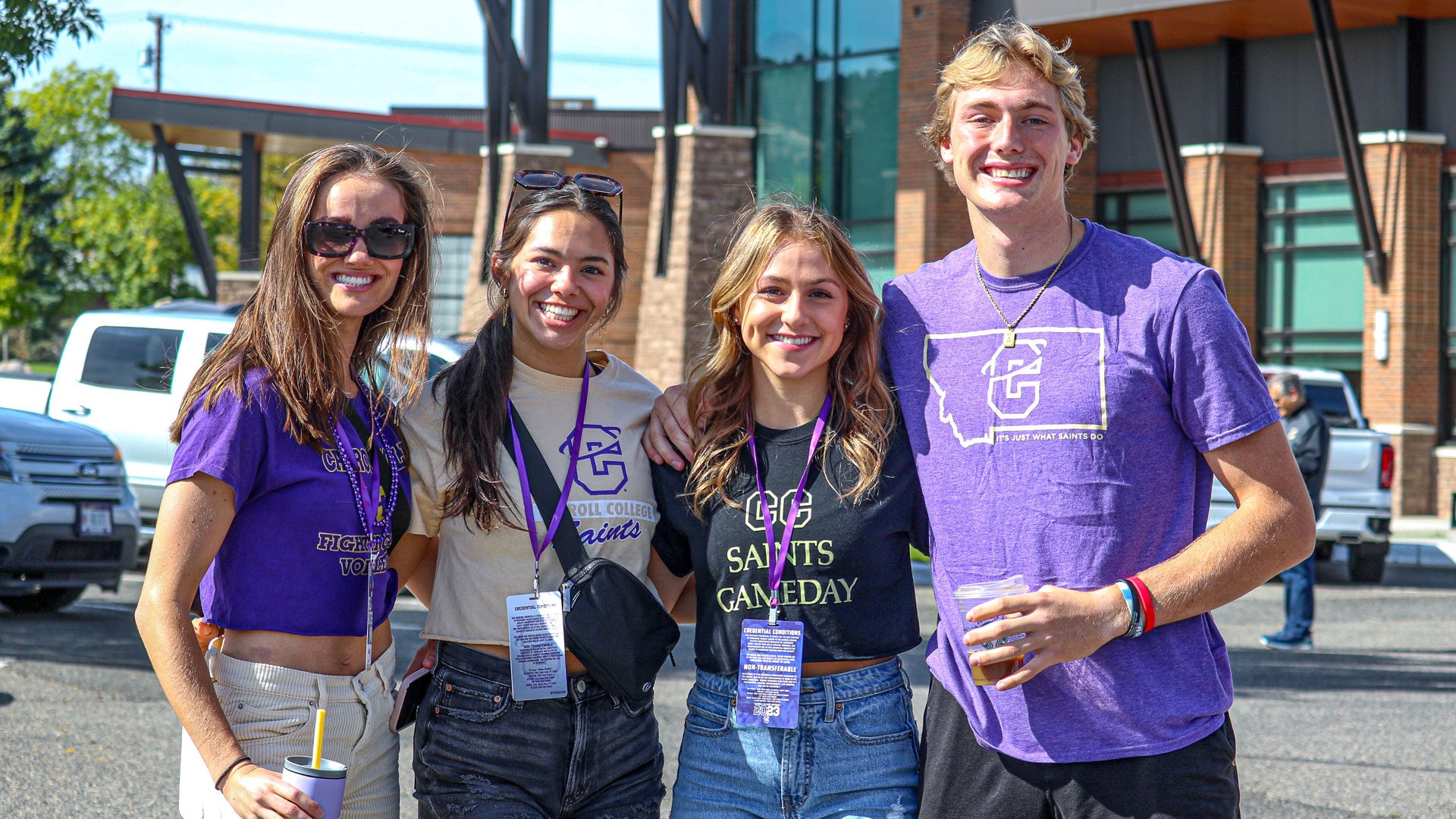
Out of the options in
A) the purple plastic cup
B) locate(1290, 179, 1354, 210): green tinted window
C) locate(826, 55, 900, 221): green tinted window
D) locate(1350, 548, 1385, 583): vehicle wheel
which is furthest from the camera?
locate(826, 55, 900, 221): green tinted window

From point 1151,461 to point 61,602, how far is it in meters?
9.00

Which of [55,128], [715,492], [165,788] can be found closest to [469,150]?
[165,788]

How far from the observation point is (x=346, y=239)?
284 cm

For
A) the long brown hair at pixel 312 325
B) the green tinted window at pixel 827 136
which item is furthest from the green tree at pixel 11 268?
the long brown hair at pixel 312 325

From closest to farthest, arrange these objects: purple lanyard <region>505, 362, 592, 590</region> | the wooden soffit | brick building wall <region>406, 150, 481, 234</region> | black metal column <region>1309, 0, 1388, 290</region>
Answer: purple lanyard <region>505, 362, 592, 590</region>
black metal column <region>1309, 0, 1388, 290</region>
the wooden soffit
brick building wall <region>406, 150, 481, 234</region>

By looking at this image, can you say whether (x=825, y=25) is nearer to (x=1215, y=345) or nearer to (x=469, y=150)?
(x=469, y=150)

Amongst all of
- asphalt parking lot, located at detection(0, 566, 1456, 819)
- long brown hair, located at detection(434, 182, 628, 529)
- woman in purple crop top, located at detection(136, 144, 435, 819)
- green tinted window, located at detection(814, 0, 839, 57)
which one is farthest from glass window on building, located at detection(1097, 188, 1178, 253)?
woman in purple crop top, located at detection(136, 144, 435, 819)

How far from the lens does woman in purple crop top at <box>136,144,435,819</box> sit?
245 centimetres

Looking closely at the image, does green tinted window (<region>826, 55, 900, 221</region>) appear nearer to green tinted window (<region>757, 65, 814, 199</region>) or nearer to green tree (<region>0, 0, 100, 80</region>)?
green tinted window (<region>757, 65, 814, 199</region>)

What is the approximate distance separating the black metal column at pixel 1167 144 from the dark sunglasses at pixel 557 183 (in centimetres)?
1830

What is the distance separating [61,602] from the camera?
941cm

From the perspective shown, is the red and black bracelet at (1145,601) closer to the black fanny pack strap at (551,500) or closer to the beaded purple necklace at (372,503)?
the black fanny pack strap at (551,500)

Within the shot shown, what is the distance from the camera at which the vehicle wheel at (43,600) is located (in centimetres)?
932

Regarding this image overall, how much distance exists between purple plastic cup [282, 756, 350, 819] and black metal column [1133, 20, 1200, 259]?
1942cm
